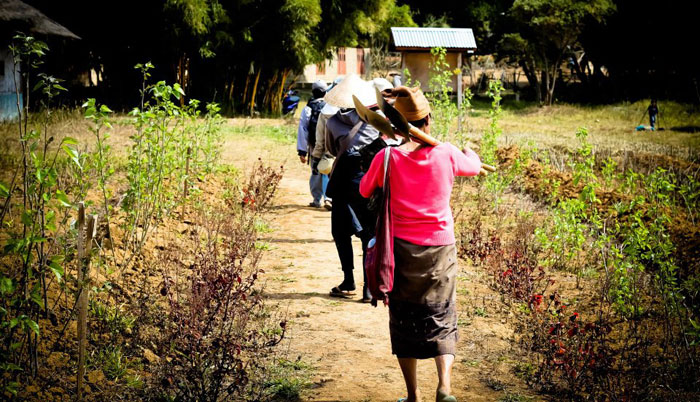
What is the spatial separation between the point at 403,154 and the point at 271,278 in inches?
123

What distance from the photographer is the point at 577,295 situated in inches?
236

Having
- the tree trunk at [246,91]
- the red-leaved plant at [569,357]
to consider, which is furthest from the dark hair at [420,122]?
the tree trunk at [246,91]

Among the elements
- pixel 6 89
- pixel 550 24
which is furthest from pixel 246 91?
pixel 550 24

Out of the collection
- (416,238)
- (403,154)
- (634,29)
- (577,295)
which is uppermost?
(634,29)

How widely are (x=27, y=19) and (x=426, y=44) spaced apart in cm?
1024

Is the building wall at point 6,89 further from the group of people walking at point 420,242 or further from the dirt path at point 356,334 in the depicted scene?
the group of people walking at point 420,242

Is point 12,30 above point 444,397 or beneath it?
above

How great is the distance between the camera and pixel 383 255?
141 inches

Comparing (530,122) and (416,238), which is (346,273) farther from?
(530,122)

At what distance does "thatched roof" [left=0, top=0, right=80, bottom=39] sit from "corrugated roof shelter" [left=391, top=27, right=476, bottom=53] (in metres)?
8.88

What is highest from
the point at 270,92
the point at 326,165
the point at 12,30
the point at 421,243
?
the point at 12,30

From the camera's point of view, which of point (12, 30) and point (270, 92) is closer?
point (12, 30)

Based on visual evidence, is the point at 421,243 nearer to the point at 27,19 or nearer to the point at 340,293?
the point at 340,293

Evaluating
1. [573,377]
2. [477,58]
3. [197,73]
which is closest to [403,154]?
[573,377]
